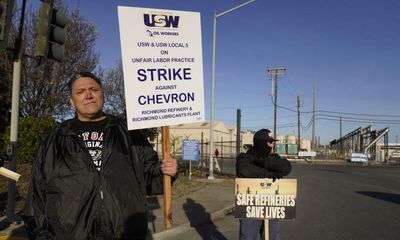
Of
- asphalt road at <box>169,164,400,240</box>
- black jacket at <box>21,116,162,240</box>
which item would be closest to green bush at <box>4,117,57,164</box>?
asphalt road at <box>169,164,400,240</box>

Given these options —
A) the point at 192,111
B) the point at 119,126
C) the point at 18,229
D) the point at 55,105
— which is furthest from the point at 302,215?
the point at 55,105

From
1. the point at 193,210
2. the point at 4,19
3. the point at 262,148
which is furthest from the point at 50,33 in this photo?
the point at 193,210

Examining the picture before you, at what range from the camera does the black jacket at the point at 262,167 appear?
5.57 meters

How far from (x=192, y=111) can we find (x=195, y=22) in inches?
31.4

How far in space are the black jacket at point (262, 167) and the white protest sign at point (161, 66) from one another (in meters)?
1.65

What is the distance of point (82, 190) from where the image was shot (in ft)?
9.86

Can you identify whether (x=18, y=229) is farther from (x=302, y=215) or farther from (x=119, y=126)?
(x=302, y=215)

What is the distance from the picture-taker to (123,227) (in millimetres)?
3025

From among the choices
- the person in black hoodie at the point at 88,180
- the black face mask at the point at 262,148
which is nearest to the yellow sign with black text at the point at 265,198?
the black face mask at the point at 262,148

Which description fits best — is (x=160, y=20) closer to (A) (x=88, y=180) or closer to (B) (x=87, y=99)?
(B) (x=87, y=99)

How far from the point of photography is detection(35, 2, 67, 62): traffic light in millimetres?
7457

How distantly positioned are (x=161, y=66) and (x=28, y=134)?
38.9ft

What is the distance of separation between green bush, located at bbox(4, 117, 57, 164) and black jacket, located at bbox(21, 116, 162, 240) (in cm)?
1196

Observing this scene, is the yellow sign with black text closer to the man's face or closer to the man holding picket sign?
the man holding picket sign
